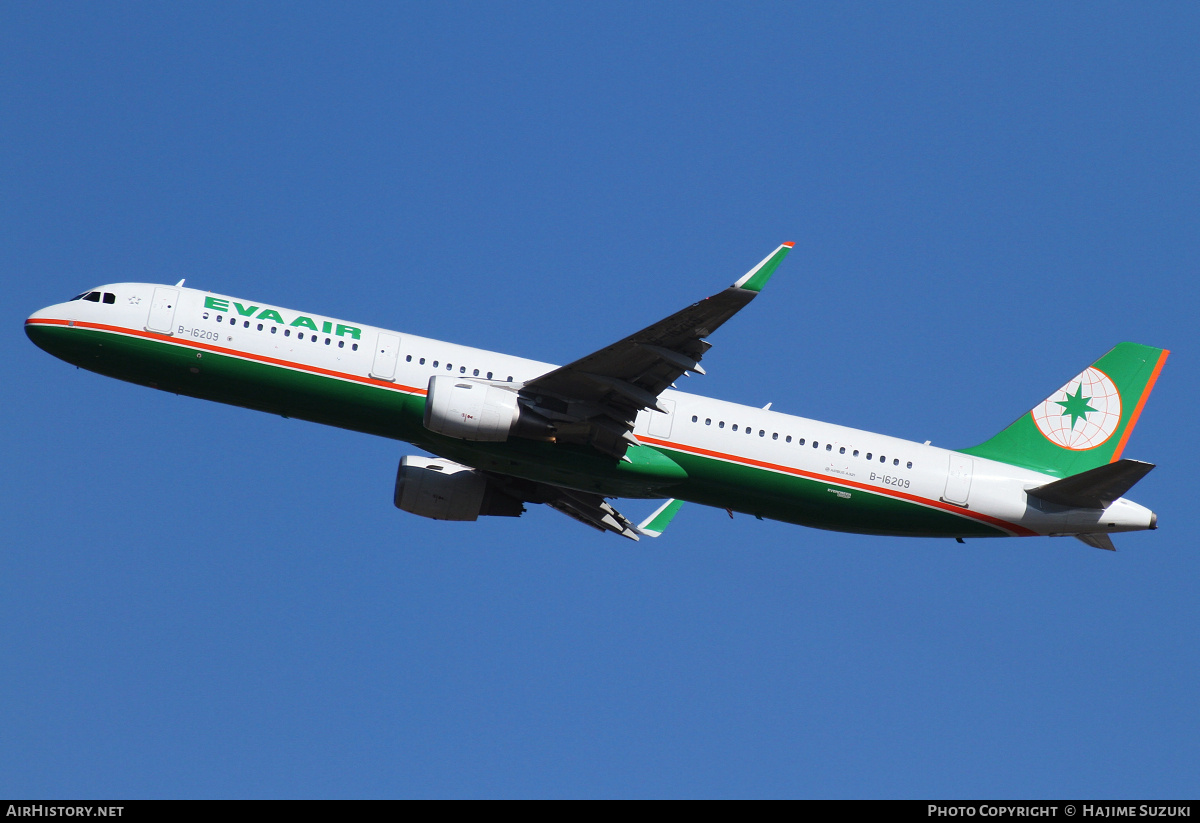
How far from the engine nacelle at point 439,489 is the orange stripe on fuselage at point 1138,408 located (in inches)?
755

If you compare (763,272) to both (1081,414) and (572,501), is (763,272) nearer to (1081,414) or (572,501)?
(572,501)

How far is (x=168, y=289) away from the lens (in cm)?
3284

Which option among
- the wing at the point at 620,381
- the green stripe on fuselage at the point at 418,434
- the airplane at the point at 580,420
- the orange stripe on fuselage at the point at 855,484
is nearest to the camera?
the wing at the point at 620,381

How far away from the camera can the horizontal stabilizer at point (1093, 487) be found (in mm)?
31328

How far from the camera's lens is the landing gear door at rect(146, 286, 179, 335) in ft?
105

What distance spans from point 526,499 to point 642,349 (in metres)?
9.03

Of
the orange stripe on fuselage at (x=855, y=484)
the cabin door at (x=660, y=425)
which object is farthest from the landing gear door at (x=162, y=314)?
the cabin door at (x=660, y=425)

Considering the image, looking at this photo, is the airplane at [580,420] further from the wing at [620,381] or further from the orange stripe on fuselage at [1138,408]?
the orange stripe on fuselage at [1138,408]

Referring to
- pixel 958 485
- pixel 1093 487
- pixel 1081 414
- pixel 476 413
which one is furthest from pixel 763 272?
pixel 1081 414

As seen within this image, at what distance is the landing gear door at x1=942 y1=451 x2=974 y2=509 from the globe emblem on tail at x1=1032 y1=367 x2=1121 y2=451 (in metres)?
3.83

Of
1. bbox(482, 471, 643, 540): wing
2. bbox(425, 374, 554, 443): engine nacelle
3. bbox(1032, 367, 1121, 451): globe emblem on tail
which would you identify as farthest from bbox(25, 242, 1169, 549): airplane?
bbox(482, 471, 643, 540): wing

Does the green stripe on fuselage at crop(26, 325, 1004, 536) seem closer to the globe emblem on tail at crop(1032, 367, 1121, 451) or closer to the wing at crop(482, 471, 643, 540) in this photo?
the wing at crop(482, 471, 643, 540)

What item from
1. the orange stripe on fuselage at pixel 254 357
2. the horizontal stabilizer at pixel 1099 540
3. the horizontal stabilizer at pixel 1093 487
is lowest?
the horizontal stabilizer at pixel 1099 540
